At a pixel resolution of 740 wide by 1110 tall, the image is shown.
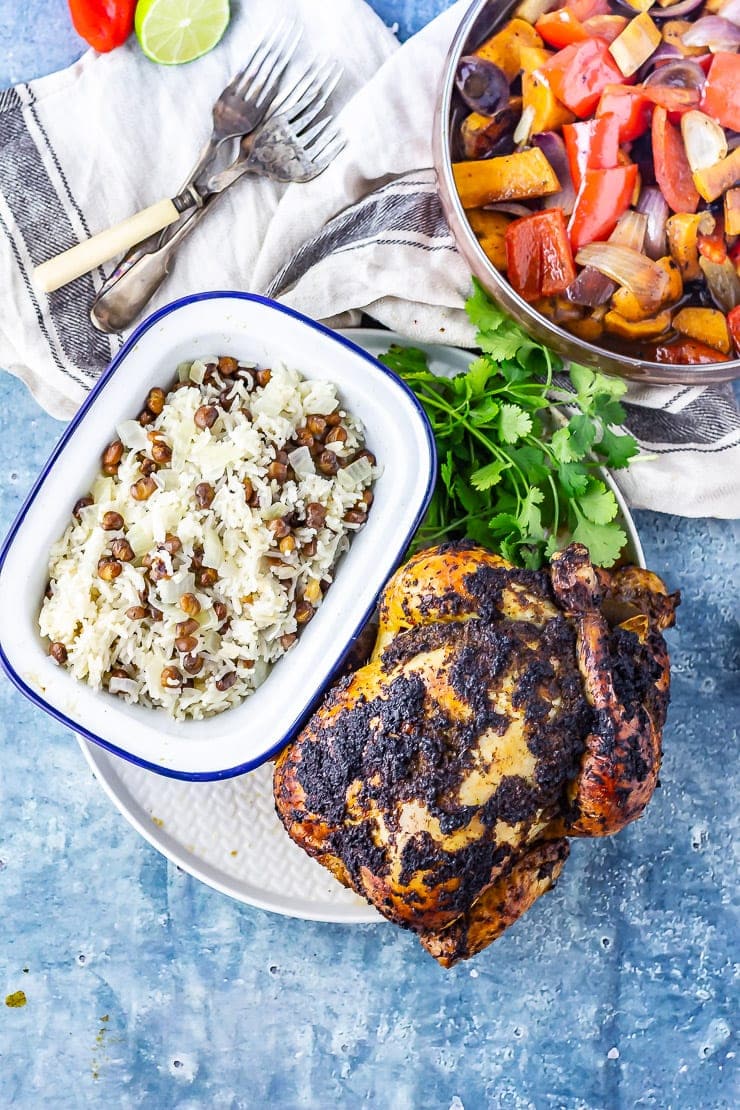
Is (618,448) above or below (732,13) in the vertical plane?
below

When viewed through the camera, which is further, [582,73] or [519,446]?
[519,446]

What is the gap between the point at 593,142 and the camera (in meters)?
1.97

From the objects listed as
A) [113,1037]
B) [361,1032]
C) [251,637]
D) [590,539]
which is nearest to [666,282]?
[590,539]

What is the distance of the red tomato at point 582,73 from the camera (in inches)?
77.5

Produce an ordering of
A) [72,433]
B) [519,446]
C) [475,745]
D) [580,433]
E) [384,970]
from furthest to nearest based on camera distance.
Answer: [384,970], [519,446], [580,433], [72,433], [475,745]

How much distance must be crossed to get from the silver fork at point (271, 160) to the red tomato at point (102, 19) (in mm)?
381

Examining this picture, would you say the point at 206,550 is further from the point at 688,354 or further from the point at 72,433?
the point at 688,354

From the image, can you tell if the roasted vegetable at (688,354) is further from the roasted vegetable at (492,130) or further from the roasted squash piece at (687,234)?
the roasted vegetable at (492,130)

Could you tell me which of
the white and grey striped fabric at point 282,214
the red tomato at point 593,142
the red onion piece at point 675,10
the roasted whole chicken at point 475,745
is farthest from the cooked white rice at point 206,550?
the red onion piece at point 675,10

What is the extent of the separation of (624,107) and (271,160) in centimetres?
81

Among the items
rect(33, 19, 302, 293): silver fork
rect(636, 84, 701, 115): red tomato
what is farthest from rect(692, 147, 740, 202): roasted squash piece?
rect(33, 19, 302, 293): silver fork

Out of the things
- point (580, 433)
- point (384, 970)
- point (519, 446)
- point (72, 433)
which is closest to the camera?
point (72, 433)

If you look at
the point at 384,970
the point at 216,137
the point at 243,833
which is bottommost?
the point at 384,970

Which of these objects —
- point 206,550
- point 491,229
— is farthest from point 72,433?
point 491,229
